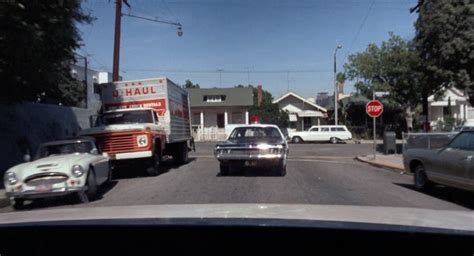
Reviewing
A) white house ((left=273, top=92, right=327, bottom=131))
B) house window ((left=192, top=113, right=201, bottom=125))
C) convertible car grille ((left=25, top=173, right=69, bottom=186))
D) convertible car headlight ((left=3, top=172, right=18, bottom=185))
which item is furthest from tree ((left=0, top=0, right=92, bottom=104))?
white house ((left=273, top=92, right=327, bottom=131))

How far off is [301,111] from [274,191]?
51324 mm

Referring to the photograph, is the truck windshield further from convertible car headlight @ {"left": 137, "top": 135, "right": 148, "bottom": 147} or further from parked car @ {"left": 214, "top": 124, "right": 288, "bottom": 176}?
parked car @ {"left": 214, "top": 124, "right": 288, "bottom": 176}

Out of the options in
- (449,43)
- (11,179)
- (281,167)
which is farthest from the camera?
(449,43)

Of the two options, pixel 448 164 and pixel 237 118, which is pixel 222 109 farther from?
pixel 448 164

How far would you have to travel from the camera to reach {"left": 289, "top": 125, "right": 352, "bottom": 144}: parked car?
48219mm

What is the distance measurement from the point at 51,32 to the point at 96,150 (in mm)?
3591

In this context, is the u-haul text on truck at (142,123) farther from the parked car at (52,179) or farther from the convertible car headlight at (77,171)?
the convertible car headlight at (77,171)

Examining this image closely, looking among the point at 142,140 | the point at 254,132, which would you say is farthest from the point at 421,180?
the point at 142,140

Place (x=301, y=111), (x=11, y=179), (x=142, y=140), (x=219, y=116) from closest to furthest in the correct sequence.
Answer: (x=11, y=179) < (x=142, y=140) < (x=219, y=116) < (x=301, y=111)

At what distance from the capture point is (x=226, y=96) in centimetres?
6134

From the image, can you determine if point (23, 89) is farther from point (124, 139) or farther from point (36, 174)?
point (36, 174)

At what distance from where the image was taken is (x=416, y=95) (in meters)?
46.8

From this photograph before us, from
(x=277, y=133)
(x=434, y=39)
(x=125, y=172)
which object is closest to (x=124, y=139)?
(x=125, y=172)

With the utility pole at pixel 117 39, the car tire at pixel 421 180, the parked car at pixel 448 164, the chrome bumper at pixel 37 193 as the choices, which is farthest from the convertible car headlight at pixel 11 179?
the utility pole at pixel 117 39
